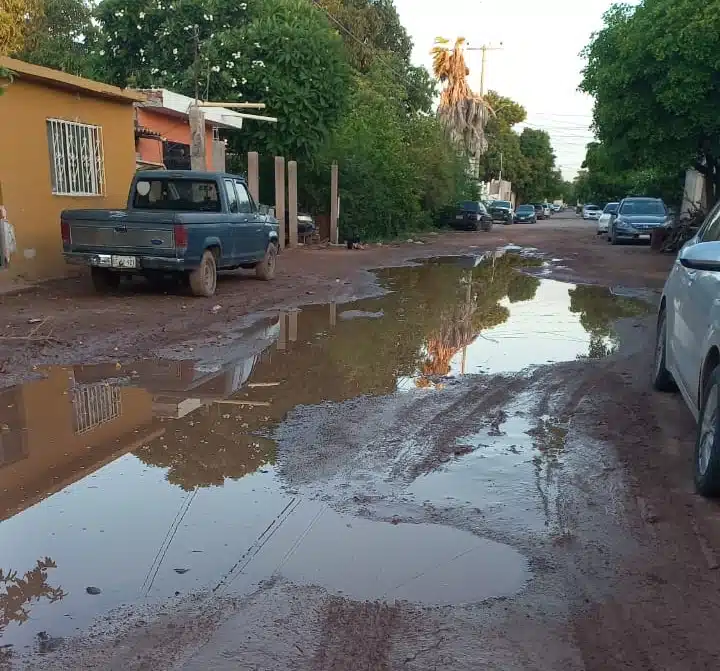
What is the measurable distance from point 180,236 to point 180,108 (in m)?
8.74

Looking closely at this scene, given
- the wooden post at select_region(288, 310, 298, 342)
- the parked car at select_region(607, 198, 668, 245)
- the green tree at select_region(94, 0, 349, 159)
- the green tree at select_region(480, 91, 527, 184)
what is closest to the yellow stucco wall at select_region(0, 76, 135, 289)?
the wooden post at select_region(288, 310, 298, 342)

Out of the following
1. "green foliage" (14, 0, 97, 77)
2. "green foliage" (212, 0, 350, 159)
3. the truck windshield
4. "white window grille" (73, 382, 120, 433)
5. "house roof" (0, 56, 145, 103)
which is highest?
"green foliage" (14, 0, 97, 77)

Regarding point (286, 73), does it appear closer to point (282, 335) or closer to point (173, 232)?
point (173, 232)

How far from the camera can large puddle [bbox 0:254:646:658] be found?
11.5ft

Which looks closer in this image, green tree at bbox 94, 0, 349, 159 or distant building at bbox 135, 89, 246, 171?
distant building at bbox 135, 89, 246, 171

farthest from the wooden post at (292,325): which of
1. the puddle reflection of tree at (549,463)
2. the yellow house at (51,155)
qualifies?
the yellow house at (51,155)

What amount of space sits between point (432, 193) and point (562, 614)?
33952mm

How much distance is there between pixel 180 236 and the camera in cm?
1080

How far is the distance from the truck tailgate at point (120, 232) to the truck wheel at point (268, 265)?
11.9ft

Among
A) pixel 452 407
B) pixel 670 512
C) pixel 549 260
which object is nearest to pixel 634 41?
pixel 549 260

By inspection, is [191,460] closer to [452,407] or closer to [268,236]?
[452,407]

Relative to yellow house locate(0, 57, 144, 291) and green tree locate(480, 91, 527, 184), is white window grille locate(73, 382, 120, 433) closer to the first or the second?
yellow house locate(0, 57, 144, 291)

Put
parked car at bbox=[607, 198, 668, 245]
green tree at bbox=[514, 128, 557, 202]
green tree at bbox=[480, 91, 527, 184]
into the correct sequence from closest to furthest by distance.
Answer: parked car at bbox=[607, 198, 668, 245]
green tree at bbox=[480, 91, 527, 184]
green tree at bbox=[514, 128, 557, 202]

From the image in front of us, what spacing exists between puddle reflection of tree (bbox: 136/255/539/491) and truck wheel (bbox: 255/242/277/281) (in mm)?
2281
